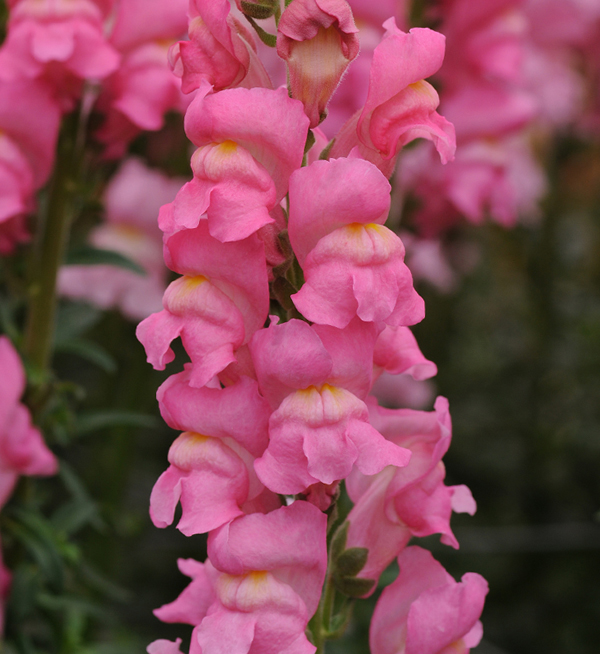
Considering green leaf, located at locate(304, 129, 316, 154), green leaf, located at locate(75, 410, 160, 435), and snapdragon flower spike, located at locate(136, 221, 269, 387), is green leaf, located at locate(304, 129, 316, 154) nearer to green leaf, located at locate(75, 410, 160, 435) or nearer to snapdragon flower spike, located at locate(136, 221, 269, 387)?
snapdragon flower spike, located at locate(136, 221, 269, 387)

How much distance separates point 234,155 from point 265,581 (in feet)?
0.81

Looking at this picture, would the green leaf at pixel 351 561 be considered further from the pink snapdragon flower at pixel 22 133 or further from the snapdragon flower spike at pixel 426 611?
the pink snapdragon flower at pixel 22 133

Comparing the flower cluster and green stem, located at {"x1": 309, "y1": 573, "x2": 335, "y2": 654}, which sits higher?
the flower cluster

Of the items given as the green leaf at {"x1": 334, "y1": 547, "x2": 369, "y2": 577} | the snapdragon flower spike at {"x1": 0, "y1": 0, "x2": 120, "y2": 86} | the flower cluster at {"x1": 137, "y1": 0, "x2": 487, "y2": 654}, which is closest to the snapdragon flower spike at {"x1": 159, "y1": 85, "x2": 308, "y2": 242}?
the flower cluster at {"x1": 137, "y1": 0, "x2": 487, "y2": 654}

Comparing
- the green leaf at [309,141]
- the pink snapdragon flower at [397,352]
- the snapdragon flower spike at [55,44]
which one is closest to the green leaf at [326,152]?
the green leaf at [309,141]

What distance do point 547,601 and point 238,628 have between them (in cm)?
148

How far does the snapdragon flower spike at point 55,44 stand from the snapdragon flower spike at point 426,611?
0.58 meters

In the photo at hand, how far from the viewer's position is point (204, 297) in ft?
1.66

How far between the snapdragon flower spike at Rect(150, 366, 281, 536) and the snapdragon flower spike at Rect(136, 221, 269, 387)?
24mm

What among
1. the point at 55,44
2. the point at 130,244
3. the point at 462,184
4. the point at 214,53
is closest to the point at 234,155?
the point at 214,53

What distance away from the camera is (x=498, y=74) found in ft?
4.14

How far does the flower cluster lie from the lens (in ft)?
1.57

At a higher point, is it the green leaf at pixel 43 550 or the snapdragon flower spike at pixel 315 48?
the snapdragon flower spike at pixel 315 48

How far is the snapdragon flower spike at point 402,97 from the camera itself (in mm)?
509
